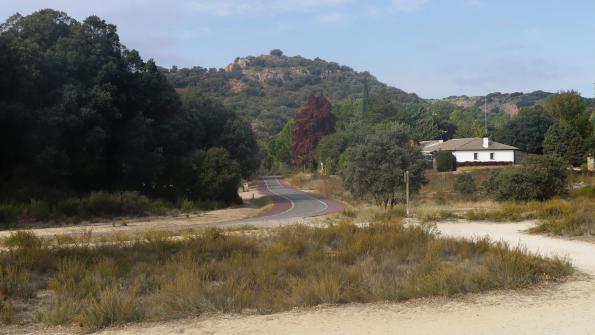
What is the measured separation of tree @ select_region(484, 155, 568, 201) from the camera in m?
36.5

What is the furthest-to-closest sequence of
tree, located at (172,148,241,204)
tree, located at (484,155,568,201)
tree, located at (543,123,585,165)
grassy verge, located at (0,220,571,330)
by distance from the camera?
tree, located at (543,123,585,165) < tree, located at (172,148,241,204) < tree, located at (484,155,568,201) < grassy verge, located at (0,220,571,330)

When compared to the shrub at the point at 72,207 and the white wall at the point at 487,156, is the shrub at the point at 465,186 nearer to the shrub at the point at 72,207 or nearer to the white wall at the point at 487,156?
the white wall at the point at 487,156

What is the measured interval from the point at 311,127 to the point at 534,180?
71622 millimetres

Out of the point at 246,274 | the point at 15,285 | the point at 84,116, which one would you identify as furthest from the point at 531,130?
the point at 15,285

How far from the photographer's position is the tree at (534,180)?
36.5 metres

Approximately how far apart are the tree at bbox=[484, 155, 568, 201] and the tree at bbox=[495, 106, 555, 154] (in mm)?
40848

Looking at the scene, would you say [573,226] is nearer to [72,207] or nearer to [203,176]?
[72,207]

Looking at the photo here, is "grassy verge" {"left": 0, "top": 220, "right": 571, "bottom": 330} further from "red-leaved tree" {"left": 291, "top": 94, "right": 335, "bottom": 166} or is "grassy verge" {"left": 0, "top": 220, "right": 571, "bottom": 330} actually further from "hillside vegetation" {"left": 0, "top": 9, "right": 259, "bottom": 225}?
"red-leaved tree" {"left": 291, "top": 94, "right": 335, "bottom": 166}

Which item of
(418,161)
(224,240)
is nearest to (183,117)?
(418,161)

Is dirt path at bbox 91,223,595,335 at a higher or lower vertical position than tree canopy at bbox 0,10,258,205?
lower

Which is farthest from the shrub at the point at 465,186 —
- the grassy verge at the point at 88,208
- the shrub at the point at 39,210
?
the shrub at the point at 39,210

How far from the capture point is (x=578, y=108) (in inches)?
3314

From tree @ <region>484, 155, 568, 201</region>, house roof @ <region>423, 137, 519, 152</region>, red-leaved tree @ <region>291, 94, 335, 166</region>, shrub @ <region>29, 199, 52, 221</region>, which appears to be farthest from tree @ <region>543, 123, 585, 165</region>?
shrub @ <region>29, 199, 52, 221</region>

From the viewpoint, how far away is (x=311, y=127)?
107 meters
